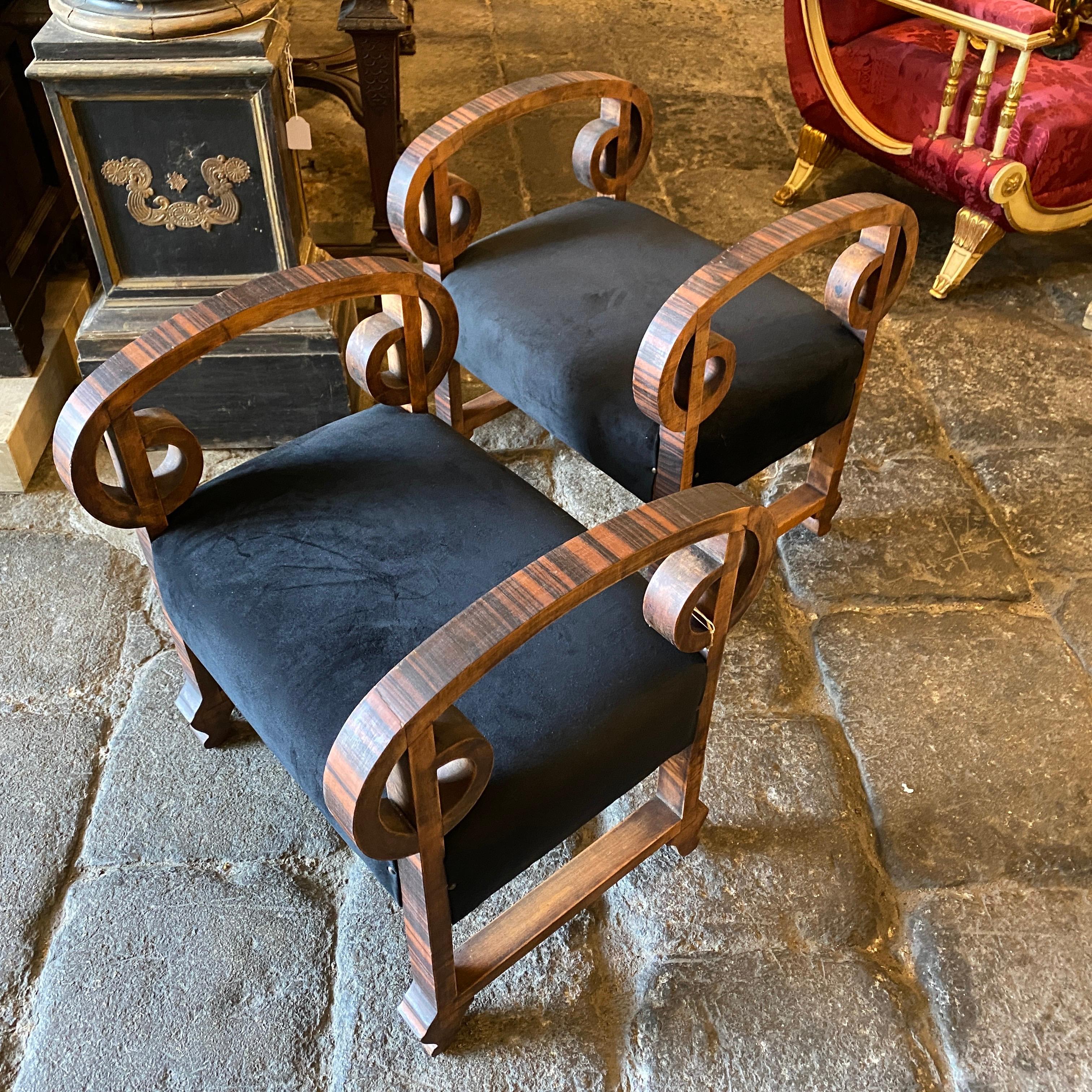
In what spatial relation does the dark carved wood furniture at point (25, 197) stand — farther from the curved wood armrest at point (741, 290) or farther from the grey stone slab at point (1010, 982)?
the grey stone slab at point (1010, 982)

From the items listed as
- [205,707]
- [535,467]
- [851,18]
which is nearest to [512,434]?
[535,467]

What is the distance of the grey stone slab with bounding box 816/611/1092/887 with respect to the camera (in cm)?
150

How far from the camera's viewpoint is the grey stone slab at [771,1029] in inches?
49.8

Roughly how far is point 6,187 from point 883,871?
2065 mm

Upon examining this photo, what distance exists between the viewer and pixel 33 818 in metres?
1.52

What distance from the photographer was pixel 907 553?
1953mm

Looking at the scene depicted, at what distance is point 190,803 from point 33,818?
0.22 m

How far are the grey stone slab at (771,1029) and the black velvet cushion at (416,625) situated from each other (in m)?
0.35

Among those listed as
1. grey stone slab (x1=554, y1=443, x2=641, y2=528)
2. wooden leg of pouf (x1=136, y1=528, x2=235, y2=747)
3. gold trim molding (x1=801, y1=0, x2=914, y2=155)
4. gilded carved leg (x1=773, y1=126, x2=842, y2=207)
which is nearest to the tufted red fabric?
gold trim molding (x1=801, y1=0, x2=914, y2=155)

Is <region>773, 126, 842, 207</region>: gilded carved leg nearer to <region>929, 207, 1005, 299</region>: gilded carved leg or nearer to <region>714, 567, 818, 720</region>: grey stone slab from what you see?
<region>929, 207, 1005, 299</region>: gilded carved leg

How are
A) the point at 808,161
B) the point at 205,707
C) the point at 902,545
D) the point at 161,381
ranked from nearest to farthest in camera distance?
the point at 161,381
the point at 205,707
the point at 902,545
the point at 808,161

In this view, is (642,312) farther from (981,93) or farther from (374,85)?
(981,93)

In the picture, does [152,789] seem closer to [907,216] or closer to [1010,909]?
[1010,909]

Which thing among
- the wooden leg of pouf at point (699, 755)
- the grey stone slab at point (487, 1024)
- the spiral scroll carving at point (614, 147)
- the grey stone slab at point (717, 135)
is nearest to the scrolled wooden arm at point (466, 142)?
the spiral scroll carving at point (614, 147)
